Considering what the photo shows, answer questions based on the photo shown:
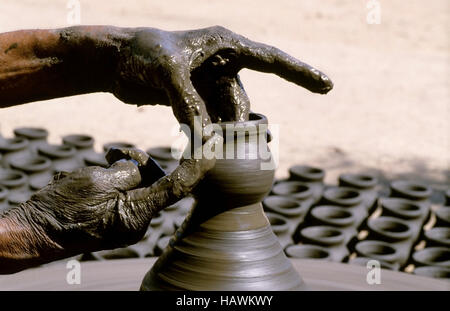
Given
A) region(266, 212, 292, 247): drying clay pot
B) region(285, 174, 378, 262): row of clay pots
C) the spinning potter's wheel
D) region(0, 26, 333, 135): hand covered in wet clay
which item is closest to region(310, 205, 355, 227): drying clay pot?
region(285, 174, 378, 262): row of clay pots

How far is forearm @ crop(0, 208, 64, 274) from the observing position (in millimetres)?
2324

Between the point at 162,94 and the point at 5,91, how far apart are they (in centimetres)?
71

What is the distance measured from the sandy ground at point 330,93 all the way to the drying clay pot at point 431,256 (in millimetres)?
3231

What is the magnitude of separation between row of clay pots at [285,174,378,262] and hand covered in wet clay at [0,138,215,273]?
7.96 ft

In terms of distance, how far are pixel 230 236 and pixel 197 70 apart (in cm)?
63

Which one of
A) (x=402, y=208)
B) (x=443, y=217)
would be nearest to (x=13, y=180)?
(x=402, y=208)

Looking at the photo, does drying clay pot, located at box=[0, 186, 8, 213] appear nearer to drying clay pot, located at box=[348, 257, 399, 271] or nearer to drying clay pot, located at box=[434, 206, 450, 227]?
drying clay pot, located at box=[348, 257, 399, 271]

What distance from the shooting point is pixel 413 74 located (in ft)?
40.2

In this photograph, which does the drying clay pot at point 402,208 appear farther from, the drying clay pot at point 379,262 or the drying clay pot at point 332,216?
the drying clay pot at point 379,262

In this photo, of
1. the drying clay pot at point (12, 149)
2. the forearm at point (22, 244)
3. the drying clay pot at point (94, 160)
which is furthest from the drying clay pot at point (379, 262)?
the drying clay pot at point (12, 149)

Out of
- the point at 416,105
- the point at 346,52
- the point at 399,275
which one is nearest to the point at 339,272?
the point at 399,275

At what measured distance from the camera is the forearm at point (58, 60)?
2.69m

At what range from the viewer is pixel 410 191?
5.86 meters

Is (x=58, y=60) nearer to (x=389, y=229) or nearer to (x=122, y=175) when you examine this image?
(x=122, y=175)
